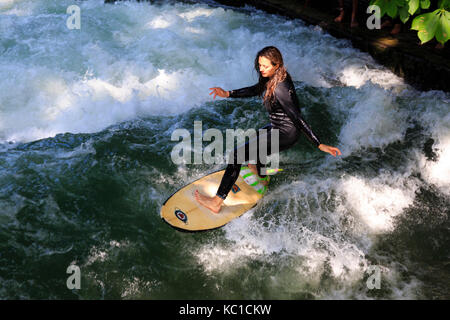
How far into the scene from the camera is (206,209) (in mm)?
3924

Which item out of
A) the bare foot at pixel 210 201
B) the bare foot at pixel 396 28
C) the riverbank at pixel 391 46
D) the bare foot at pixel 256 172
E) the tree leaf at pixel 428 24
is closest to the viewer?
the bare foot at pixel 210 201

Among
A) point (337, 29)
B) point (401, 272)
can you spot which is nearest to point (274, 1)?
point (337, 29)

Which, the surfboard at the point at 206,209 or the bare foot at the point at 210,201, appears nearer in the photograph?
the surfboard at the point at 206,209

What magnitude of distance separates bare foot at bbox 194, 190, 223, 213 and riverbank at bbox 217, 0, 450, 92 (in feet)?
15.2

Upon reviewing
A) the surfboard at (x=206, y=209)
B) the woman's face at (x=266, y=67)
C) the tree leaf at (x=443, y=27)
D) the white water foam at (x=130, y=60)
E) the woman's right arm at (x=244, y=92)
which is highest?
the tree leaf at (x=443, y=27)

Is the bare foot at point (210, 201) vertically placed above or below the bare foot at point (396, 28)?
below

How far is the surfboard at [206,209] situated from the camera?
3740 mm

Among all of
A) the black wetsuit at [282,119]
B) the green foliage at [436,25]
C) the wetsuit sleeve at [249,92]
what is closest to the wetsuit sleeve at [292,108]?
the black wetsuit at [282,119]

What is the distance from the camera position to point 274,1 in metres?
9.23

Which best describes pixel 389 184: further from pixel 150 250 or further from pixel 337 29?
pixel 337 29

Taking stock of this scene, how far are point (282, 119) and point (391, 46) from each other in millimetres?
4644

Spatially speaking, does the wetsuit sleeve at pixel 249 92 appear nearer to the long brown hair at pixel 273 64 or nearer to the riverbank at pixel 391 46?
the long brown hair at pixel 273 64

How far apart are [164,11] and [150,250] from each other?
6.84 metres

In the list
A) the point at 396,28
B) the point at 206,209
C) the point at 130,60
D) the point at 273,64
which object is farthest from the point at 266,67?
the point at 396,28
